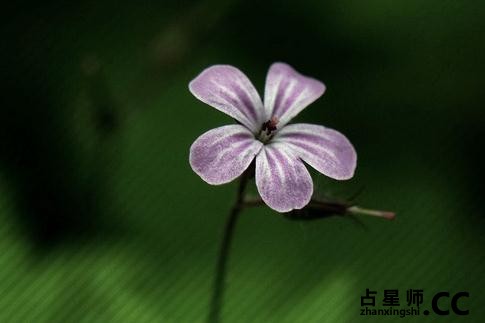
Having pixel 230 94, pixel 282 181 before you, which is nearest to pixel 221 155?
pixel 282 181

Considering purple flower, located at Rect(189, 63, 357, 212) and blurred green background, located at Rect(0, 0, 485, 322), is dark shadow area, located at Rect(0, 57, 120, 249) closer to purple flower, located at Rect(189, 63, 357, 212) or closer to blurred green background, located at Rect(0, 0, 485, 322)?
blurred green background, located at Rect(0, 0, 485, 322)

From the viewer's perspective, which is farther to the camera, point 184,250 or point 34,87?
point 34,87

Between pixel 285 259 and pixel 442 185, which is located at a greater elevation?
pixel 442 185

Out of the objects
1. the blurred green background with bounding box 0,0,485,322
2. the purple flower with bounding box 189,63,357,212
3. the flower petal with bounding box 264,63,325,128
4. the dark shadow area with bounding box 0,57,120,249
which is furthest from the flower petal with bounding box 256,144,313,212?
the dark shadow area with bounding box 0,57,120,249

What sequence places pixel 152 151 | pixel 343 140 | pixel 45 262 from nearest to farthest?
pixel 343 140
pixel 45 262
pixel 152 151

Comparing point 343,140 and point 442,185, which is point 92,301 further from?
point 442,185

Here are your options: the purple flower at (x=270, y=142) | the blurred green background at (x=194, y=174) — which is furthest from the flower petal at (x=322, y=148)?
A: the blurred green background at (x=194, y=174)

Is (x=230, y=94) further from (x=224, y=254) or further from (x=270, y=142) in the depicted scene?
(x=224, y=254)

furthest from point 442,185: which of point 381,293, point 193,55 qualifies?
point 193,55
